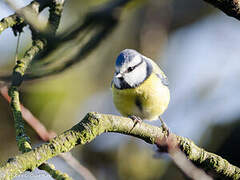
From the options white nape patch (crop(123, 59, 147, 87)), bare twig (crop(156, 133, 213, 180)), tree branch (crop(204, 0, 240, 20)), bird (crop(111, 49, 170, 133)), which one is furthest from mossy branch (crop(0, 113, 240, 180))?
white nape patch (crop(123, 59, 147, 87))

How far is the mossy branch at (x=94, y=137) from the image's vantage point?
3.89 feet

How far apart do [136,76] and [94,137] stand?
1.22m

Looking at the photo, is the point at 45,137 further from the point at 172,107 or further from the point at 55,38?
the point at 172,107

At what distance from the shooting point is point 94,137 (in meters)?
1.37

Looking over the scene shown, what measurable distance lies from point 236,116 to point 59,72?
231 cm

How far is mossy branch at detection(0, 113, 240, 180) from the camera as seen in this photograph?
1.19m

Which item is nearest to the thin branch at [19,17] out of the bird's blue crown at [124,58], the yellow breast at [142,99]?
the bird's blue crown at [124,58]

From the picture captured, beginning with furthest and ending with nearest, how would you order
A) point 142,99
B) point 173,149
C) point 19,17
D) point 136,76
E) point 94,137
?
point 136,76
point 142,99
point 19,17
point 173,149
point 94,137

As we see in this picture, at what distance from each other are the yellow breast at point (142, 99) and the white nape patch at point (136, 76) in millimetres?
37

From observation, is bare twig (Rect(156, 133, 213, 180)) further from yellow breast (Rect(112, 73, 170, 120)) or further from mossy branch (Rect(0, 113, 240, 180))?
yellow breast (Rect(112, 73, 170, 120))

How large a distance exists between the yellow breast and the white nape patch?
37mm

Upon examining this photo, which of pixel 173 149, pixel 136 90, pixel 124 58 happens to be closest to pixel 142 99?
pixel 136 90

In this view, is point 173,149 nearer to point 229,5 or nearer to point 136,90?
point 229,5

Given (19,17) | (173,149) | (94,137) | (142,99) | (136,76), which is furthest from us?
(136,76)
